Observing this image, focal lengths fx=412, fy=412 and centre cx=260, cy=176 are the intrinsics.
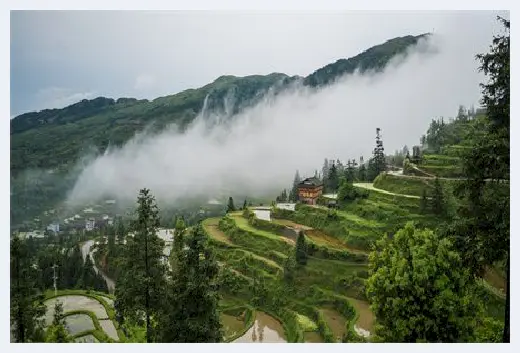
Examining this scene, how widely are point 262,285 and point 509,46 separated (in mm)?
13475

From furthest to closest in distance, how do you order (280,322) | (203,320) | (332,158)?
1. (332,158)
2. (280,322)
3. (203,320)

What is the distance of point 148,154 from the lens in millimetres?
16719

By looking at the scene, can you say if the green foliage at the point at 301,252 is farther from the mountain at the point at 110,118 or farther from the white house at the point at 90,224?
the white house at the point at 90,224

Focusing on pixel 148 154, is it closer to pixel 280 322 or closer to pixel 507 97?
pixel 280 322

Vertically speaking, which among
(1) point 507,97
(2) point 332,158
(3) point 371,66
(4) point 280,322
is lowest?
(4) point 280,322

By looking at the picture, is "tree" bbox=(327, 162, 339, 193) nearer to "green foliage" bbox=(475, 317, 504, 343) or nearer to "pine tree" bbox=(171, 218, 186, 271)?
"pine tree" bbox=(171, 218, 186, 271)

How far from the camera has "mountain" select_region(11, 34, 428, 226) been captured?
12727 millimetres

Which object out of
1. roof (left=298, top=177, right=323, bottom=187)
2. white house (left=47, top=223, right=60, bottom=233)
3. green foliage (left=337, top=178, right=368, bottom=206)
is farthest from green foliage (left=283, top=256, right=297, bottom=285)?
white house (left=47, top=223, right=60, bottom=233)

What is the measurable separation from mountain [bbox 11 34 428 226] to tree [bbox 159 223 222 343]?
5.98m

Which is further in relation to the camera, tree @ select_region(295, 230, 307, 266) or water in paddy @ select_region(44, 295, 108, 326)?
tree @ select_region(295, 230, 307, 266)

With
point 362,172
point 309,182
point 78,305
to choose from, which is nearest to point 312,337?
point 78,305

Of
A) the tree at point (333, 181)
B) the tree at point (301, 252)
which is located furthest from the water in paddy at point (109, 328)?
the tree at point (333, 181)

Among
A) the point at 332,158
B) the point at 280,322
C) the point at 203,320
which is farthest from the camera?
the point at 332,158

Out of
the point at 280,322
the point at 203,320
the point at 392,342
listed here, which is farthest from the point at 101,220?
the point at 392,342
